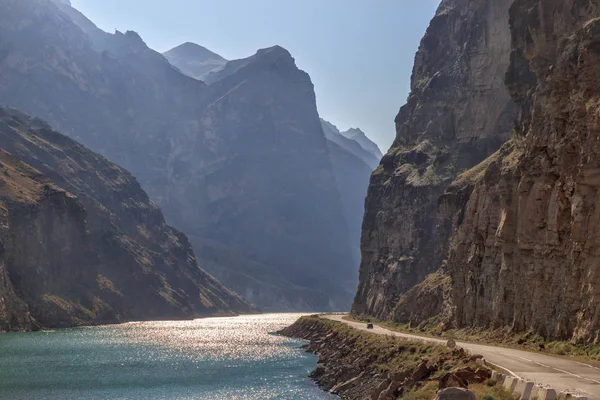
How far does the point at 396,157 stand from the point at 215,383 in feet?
296

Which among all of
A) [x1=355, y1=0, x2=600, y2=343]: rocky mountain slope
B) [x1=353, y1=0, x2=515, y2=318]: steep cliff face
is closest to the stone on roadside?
Result: [x1=355, y1=0, x2=600, y2=343]: rocky mountain slope

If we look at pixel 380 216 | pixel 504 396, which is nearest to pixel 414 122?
pixel 380 216

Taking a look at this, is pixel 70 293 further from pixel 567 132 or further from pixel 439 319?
pixel 567 132

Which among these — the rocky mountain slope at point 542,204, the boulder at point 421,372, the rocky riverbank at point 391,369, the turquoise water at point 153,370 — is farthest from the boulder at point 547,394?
the turquoise water at point 153,370

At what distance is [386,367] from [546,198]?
56.9 feet

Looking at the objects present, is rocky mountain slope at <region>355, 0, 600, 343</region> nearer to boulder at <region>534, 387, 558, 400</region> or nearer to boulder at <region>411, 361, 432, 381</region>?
boulder at <region>411, 361, 432, 381</region>

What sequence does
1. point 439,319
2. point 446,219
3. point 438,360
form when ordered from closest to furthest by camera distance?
1. point 438,360
2. point 439,319
3. point 446,219

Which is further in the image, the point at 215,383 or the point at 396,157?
the point at 396,157

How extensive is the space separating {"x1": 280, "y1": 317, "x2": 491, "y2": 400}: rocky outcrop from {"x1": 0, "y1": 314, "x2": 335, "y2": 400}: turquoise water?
2.31 m

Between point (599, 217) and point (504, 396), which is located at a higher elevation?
point (599, 217)

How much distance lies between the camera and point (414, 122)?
14500 centimetres

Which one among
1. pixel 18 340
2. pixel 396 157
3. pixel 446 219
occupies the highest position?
pixel 396 157

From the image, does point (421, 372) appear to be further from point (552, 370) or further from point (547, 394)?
point (547, 394)

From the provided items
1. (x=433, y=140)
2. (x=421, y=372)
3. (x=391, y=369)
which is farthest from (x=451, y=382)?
(x=433, y=140)
